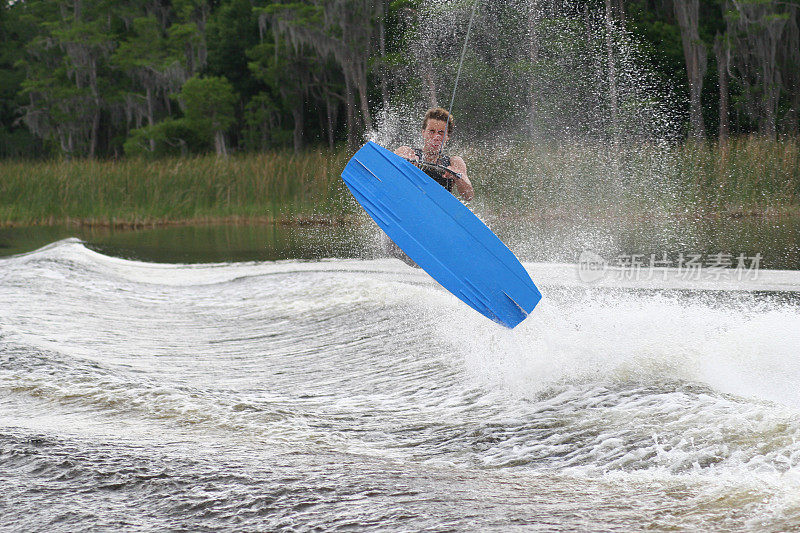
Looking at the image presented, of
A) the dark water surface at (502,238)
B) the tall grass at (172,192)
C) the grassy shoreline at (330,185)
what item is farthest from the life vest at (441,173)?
the tall grass at (172,192)

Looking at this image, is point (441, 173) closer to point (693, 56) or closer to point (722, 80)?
point (693, 56)

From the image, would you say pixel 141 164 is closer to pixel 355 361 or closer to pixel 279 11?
pixel 279 11

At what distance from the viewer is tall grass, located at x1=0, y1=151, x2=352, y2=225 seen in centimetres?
1800

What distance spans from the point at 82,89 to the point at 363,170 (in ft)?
108

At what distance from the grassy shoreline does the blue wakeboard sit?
36.2ft

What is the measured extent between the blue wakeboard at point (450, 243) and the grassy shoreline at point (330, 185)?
11043 mm

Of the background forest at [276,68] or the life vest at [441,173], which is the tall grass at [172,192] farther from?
the life vest at [441,173]

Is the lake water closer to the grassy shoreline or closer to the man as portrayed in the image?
the man

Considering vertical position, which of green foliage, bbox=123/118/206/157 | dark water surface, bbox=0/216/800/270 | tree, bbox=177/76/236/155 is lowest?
dark water surface, bbox=0/216/800/270

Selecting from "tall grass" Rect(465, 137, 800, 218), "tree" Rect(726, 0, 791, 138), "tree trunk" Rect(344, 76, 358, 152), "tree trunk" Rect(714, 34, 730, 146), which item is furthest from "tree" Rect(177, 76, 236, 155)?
"tree" Rect(726, 0, 791, 138)

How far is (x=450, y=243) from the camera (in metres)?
5.74

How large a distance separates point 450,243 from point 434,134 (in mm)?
1501

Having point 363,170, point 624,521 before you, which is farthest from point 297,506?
point 363,170

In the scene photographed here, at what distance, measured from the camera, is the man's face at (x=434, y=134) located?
6879 mm
